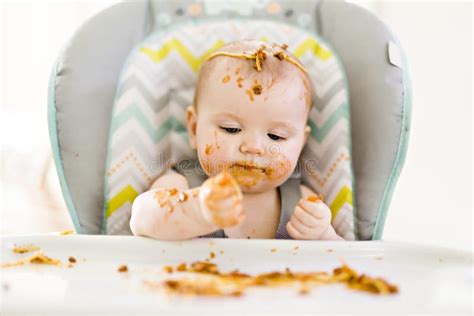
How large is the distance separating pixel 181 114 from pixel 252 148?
0.24 metres

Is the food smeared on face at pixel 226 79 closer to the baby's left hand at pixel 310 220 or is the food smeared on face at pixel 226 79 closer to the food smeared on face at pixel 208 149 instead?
the food smeared on face at pixel 208 149

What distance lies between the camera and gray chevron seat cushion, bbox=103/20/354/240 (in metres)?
1.08

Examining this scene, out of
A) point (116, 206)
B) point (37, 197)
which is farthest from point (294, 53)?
point (37, 197)

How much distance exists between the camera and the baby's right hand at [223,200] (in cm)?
72

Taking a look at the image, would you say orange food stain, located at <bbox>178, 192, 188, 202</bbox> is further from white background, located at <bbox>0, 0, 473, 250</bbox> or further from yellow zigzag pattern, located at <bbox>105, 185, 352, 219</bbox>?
white background, located at <bbox>0, 0, 473, 250</bbox>

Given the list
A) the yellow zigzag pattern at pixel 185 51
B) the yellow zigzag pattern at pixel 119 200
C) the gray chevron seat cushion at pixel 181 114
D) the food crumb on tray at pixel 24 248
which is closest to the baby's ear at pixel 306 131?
the gray chevron seat cushion at pixel 181 114

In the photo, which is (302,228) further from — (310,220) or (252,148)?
(252,148)

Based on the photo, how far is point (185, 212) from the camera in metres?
0.83

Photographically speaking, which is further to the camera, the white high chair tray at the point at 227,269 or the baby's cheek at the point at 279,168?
the baby's cheek at the point at 279,168

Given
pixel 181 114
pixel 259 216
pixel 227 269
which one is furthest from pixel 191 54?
pixel 227 269

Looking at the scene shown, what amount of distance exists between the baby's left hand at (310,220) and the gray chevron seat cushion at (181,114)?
0.34 feet

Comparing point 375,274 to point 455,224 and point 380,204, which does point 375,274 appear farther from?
point 455,224

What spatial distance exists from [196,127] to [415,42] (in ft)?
3.40

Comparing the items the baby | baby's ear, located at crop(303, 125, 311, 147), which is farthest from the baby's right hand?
baby's ear, located at crop(303, 125, 311, 147)
